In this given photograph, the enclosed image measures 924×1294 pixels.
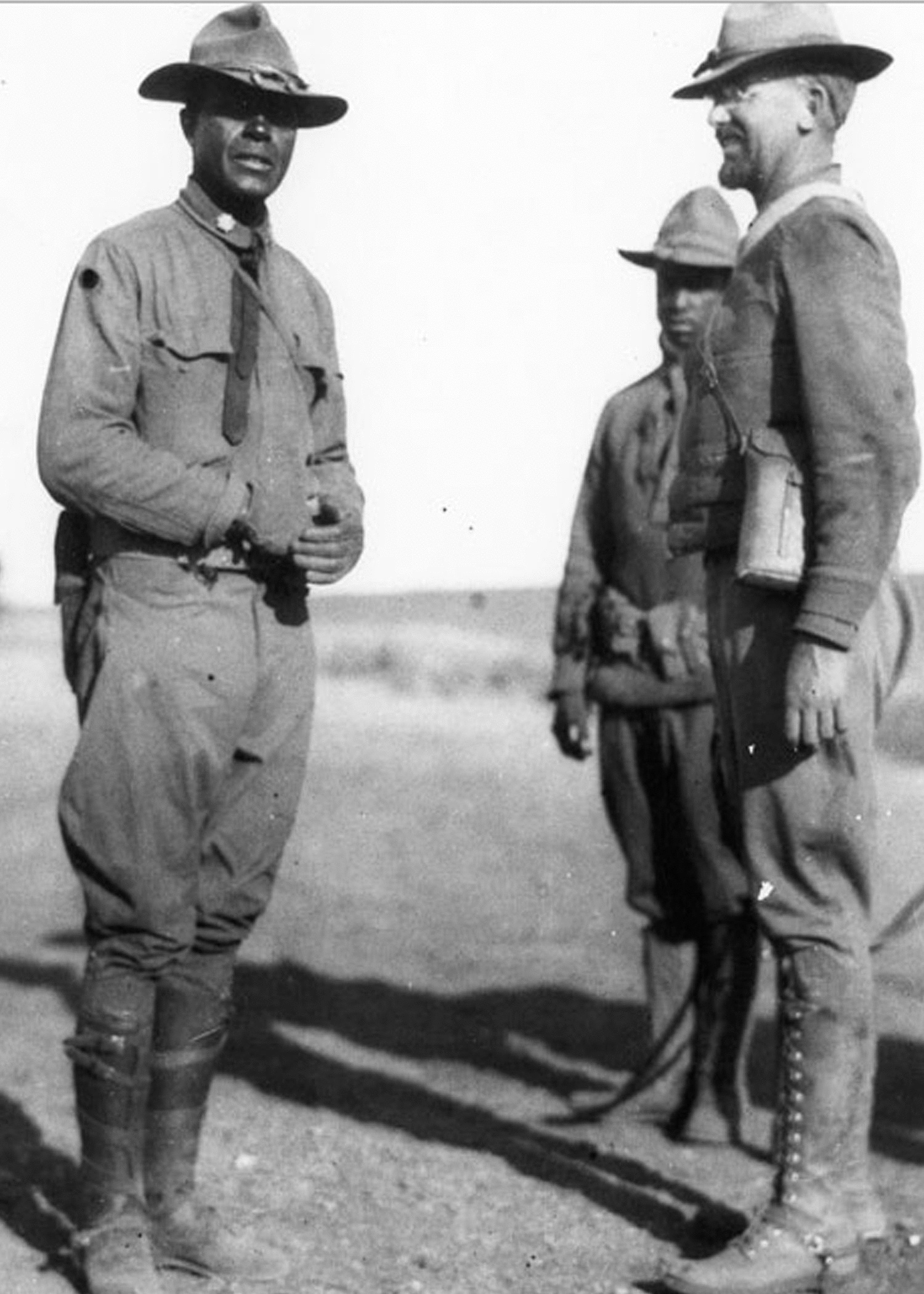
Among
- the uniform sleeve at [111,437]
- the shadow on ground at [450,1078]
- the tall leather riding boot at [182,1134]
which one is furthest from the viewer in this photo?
the shadow on ground at [450,1078]

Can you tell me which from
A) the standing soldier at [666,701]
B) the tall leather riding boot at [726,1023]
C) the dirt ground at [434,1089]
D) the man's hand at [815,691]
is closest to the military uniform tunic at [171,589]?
the dirt ground at [434,1089]

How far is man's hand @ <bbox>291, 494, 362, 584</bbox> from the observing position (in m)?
A: 5.01

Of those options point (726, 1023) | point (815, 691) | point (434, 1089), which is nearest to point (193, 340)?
point (815, 691)

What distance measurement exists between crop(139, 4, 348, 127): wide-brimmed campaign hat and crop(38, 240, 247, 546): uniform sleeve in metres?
0.46

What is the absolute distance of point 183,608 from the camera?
193 inches

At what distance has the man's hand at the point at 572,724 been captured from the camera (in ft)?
22.9

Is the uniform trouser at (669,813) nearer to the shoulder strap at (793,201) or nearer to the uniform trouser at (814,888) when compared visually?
the uniform trouser at (814,888)

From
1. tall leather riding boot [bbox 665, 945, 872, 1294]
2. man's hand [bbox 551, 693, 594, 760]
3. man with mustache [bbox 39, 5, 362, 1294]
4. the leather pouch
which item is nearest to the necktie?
man with mustache [bbox 39, 5, 362, 1294]

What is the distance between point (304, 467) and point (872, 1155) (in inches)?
100

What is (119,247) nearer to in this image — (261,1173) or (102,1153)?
(102,1153)

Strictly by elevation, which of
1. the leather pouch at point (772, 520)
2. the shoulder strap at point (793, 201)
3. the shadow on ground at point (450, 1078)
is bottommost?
the shadow on ground at point (450, 1078)

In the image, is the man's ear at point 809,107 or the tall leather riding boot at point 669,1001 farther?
the tall leather riding boot at point 669,1001

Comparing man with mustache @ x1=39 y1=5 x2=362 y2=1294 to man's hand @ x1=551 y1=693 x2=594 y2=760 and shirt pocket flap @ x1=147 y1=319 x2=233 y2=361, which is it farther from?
man's hand @ x1=551 y1=693 x2=594 y2=760

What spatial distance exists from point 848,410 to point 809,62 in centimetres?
82
